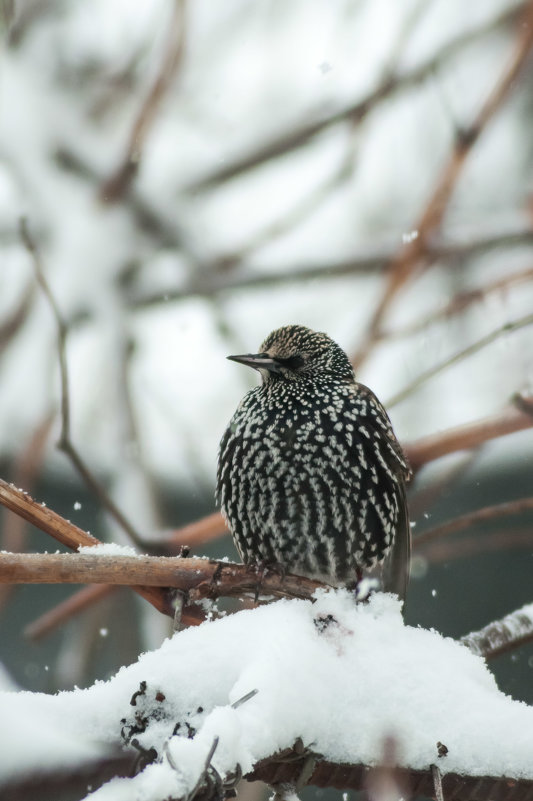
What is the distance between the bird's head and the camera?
11.1 feet

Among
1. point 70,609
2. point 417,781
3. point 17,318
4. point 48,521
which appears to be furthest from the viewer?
point 17,318

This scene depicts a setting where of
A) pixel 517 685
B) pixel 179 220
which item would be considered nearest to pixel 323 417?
pixel 179 220

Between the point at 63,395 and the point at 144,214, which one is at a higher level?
the point at 144,214

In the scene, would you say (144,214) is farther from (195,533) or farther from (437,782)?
(437,782)

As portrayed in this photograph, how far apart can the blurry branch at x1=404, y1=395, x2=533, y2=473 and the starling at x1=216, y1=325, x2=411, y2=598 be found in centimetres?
53

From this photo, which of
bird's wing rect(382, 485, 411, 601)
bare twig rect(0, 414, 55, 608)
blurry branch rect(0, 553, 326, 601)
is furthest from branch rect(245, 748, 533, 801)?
bare twig rect(0, 414, 55, 608)

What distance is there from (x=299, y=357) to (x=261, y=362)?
0.18 m

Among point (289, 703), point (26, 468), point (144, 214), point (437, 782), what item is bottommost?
point (437, 782)

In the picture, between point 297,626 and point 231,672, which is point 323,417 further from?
point 231,672

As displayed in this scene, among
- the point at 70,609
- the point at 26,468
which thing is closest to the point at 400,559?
the point at 70,609

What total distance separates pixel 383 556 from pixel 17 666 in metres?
2.98

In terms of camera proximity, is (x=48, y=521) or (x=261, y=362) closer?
(x=48, y=521)

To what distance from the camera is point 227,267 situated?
3729 millimetres

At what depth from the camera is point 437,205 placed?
2.85 meters
